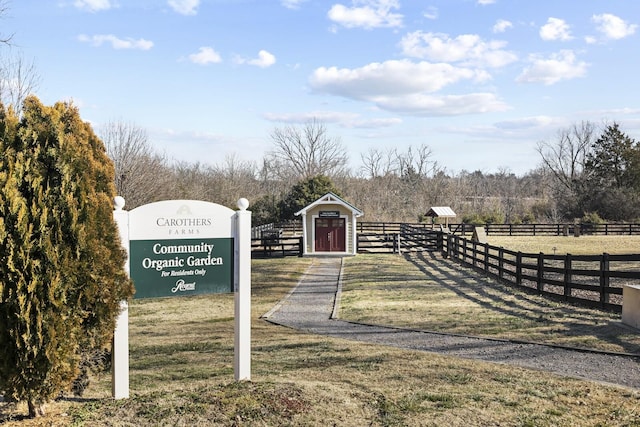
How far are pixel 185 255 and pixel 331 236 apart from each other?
23.3m

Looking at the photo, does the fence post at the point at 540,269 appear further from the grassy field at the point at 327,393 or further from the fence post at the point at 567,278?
the grassy field at the point at 327,393

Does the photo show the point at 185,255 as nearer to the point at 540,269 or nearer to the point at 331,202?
the point at 540,269

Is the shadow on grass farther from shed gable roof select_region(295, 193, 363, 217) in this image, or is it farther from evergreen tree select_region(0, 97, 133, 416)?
shed gable roof select_region(295, 193, 363, 217)

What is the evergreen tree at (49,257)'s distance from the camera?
13.3ft

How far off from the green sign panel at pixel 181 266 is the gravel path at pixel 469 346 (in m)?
4.02

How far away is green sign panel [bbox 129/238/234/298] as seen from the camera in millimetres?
5316

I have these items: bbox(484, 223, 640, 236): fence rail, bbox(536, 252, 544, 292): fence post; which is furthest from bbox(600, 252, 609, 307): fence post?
bbox(484, 223, 640, 236): fence rail

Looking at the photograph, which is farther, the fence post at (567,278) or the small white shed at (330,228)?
the small white shed at (330,228)

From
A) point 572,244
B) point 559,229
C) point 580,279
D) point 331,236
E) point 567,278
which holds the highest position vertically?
point 331,236

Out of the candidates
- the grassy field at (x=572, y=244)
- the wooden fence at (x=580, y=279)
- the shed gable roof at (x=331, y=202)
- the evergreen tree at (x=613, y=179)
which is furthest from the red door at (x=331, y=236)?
the evergreen tree at (x=613, y=179)

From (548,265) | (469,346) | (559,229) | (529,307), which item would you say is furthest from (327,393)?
(559,229)

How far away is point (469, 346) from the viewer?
842 centimetres

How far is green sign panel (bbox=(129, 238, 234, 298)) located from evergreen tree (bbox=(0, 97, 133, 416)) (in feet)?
1.96

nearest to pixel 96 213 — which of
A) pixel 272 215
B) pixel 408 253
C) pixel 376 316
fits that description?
pixel 376 316
